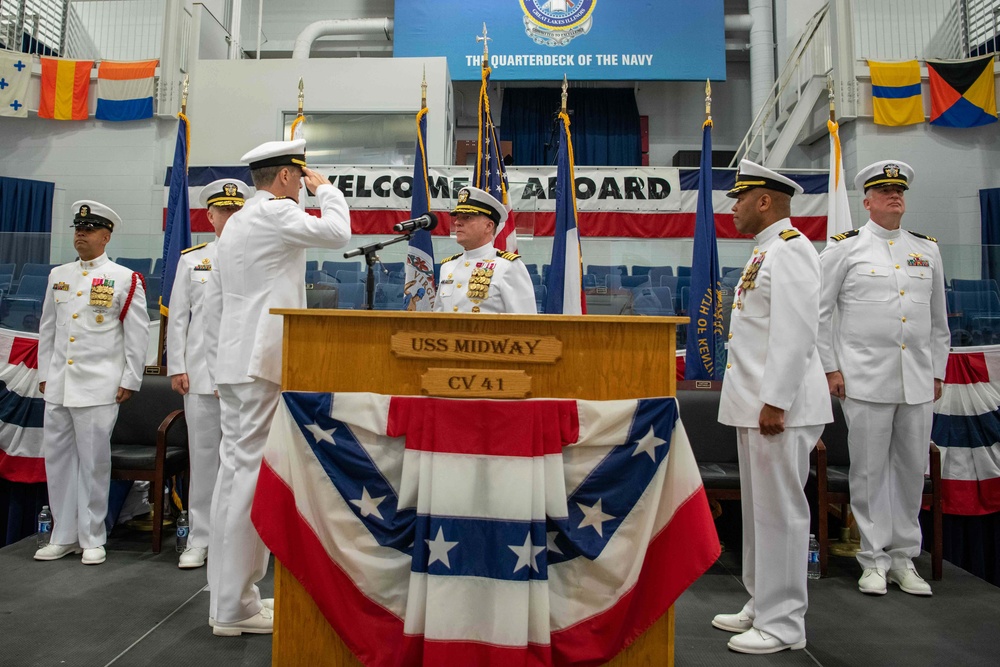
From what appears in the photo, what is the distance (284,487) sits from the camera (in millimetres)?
1864

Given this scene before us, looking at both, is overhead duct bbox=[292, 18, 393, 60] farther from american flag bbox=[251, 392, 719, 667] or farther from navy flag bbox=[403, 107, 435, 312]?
american flag bbox=[251, 392, 719, 667]

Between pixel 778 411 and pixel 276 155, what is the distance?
1.89m

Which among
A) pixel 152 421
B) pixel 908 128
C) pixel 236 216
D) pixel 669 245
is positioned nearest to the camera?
pixel 236 216

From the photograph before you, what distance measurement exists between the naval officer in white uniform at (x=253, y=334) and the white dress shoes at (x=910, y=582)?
8.65ft

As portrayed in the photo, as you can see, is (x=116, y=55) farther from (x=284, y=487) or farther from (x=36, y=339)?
(x=284, y=487)

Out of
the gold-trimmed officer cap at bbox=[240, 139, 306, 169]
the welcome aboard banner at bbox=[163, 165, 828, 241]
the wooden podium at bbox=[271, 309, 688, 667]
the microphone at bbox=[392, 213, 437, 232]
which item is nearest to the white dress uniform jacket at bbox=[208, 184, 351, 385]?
the gold-trimmed officer cap at bbox=[240, 139, 306, 169]

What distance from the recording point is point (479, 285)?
11.0ft

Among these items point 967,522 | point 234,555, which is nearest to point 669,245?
point 967,522

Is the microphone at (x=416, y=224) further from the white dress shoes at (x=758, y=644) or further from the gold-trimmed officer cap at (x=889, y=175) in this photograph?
the gold-trimmed officer cap at (x=889, y=175)

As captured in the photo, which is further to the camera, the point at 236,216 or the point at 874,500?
the point at 874,500

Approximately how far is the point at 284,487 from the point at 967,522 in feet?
13.4

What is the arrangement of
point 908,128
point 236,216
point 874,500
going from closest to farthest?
point 236,216
point 874,500
point 908,128

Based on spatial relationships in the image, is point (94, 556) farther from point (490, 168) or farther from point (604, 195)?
point (604, 195)

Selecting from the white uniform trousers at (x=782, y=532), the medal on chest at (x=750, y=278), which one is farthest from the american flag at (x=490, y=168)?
the white uniform trousers at (x=782, y=532)
